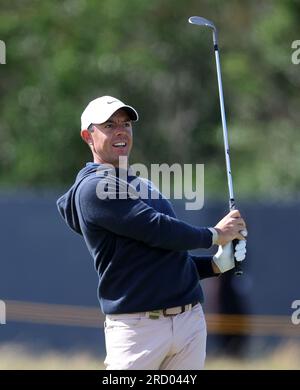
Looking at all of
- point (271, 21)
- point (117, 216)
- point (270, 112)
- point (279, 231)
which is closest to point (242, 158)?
point (270, 112)

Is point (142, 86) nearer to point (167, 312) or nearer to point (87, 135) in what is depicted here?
point (87, 135)

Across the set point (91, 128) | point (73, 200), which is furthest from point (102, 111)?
point (73, 200)

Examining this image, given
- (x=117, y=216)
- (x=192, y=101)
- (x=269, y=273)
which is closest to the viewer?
(x=117, y=216)

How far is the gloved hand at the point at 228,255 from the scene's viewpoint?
4285 mm

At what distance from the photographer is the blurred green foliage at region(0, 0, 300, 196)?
55.1 ft

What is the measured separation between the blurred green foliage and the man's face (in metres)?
11.4

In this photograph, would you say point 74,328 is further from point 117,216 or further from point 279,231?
point 117,216

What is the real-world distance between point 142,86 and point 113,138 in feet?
43.7

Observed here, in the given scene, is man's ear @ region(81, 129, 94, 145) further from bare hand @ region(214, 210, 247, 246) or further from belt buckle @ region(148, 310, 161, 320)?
belt buckle @ region(148, 310, 161, 320)

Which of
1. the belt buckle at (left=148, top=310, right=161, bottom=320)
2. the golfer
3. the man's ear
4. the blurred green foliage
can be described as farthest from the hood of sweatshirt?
the blurred green foliage

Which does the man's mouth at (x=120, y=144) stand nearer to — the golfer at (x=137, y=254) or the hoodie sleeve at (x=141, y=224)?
the golfer at (x=137, y=254)

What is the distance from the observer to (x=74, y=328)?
351 inches

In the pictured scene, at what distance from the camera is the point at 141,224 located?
13.3 ft

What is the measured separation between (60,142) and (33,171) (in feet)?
2.46
